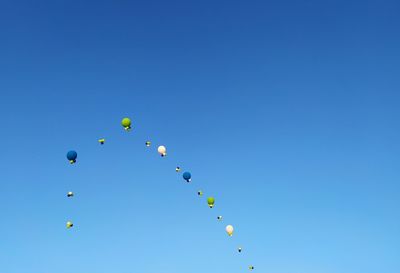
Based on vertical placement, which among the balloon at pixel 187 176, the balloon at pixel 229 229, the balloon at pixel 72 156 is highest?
the balloon at pixel 72 156

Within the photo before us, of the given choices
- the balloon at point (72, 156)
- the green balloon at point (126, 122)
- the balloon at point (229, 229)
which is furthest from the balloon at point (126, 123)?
the balloon at point (229, 229)

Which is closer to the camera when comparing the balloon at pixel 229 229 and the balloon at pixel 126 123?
the balloon at pixel 126 123

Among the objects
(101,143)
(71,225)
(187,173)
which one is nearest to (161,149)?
(187,173)

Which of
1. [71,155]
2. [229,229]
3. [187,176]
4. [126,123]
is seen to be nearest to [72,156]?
[71,155]

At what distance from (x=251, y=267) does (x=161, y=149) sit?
1286 centimetres

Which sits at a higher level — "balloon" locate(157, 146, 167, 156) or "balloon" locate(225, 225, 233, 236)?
"balloon" locate(157, 146, 167, 156)

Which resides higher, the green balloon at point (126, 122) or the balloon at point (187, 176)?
the green balloon at point (126, 122)

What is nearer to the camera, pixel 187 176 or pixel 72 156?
pixel 72 156

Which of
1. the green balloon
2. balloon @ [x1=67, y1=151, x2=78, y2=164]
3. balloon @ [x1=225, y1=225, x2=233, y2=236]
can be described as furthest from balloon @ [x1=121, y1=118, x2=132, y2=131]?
balloon @ [x1=225, y1=225, x2=233, y2=236]

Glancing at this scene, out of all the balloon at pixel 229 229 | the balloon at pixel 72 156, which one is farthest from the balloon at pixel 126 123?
the balloon at pixel 229 229

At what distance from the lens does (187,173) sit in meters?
40.1

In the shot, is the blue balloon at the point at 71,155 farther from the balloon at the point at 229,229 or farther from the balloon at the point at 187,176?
the balloon at the point at 229,229

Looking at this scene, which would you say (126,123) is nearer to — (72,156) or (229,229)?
(72,156)

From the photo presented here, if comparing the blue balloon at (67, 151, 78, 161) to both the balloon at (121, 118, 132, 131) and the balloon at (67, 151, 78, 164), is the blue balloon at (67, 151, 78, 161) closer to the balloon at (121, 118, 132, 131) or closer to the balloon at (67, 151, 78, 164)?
the balloon at (67, 151, 78, 164)
